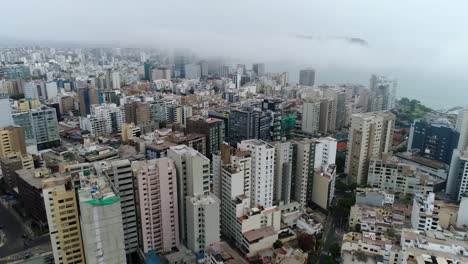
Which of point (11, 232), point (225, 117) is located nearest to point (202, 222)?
point (11, 232)

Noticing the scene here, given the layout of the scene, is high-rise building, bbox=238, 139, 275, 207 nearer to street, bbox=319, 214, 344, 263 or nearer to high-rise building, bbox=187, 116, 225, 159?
street, bbox=319, 214, 344, 263

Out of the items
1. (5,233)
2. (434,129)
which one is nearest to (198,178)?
(5,233)

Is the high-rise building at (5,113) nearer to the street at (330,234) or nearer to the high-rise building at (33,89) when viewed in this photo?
the high-rise building at (33,89)

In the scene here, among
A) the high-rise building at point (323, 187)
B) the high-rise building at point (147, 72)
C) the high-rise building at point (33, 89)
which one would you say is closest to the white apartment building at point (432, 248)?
the high-rise building at point (323, 187)

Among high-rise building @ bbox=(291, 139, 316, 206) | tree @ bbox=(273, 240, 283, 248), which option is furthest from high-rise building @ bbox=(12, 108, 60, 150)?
tree @ bbox=(273, 240, 283, 248)

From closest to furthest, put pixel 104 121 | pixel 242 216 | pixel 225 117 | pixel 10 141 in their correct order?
pixel 242 216 < pixel 10 141 < pixel 225 117 < pixel 104 121

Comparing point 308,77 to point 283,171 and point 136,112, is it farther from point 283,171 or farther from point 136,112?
point 283,171
